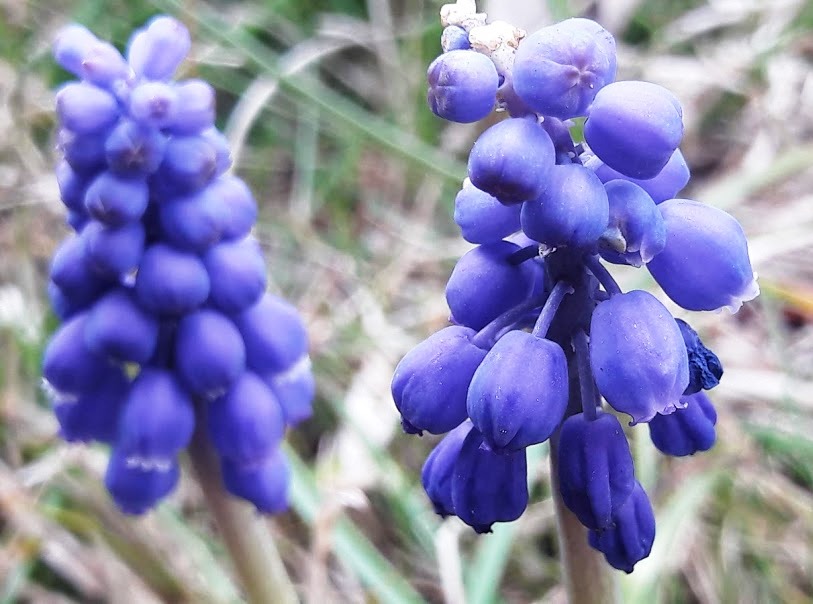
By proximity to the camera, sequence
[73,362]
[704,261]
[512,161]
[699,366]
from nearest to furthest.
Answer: [512,161] → [704,261] → [699,366] → [73,362]

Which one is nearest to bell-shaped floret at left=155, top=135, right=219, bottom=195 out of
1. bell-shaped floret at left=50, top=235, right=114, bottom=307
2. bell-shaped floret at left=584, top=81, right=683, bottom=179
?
bell-shaped floret at left=50, top=235, right=114, bottom=307

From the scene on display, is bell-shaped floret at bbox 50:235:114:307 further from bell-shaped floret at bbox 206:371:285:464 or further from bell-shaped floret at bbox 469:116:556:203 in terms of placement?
bell-shaped floret at bbox 469:116:556:203

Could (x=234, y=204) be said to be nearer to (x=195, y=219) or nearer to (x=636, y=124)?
(x=195, y=219)

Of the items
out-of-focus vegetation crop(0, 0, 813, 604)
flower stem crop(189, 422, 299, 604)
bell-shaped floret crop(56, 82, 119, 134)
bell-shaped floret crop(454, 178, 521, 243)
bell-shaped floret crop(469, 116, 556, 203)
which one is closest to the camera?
bell-shaped floret crop(469, 116, 556, 203)

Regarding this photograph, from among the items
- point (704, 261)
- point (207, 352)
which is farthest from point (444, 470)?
point (207, 352)

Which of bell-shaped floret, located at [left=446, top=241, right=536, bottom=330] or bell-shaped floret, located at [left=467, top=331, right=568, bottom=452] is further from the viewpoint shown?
bell-shaped floret, located at [left=446, top=241, right=536, bottom=330]

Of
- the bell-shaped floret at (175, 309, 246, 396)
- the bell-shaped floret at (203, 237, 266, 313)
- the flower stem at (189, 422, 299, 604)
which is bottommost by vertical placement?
the flower stem at (189, 422, 299, 604)

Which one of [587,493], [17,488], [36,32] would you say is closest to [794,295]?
[587,493]

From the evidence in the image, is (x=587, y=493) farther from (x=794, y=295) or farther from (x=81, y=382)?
(x=794, y=295)
